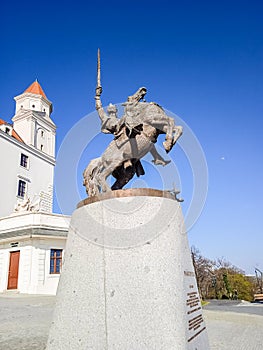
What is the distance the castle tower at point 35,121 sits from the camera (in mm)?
33250

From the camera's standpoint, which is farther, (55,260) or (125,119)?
(55,260)

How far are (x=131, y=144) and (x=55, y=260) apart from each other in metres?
16.9

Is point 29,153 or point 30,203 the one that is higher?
point 29,153

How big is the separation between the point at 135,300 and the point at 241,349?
8.81 ft

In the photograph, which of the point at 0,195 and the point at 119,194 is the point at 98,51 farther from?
the point at 0,195

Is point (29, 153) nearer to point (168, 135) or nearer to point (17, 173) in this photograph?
point (17, 173)

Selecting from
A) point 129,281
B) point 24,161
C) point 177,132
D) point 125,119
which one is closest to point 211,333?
point 129,281

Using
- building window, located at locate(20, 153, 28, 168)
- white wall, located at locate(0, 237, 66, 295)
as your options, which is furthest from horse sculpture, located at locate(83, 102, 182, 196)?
building window, located at locate(20, 153, 28, 168)

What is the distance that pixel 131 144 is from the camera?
4316mm

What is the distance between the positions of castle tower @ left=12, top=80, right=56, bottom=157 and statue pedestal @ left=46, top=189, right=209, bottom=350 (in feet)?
102

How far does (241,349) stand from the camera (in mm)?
4668

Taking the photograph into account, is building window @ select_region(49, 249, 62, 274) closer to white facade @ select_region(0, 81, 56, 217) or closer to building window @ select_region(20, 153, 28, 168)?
white facade @ select_region(0, 81, 56, 217)

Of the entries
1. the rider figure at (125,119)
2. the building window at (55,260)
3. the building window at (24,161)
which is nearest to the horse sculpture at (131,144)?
the rider figure at (125,119)

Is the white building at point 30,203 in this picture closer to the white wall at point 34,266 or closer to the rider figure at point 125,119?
the white wall at point 34,266
